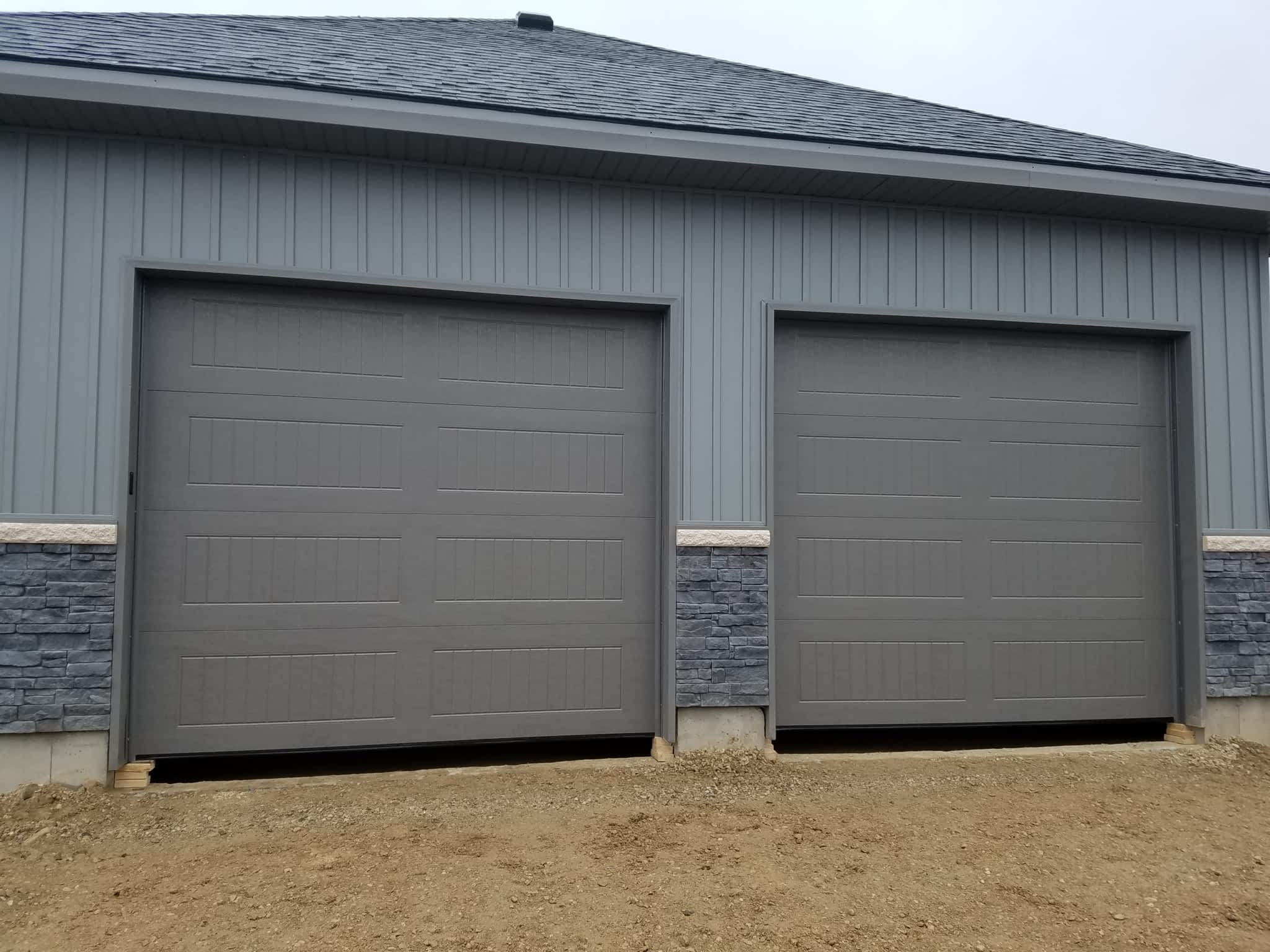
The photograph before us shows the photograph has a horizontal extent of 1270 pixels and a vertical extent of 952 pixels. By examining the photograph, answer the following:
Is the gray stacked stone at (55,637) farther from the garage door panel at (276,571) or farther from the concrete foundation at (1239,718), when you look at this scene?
the concrete foundation at (1239,718)

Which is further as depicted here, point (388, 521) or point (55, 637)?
point (388, 521)

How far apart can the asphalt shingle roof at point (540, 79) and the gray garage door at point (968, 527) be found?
1.23 metres

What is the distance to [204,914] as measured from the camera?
3.28 meters

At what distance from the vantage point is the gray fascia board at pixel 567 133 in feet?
14.5

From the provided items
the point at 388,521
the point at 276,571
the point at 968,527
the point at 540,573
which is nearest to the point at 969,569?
the point at 968,527

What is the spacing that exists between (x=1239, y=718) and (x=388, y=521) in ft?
18.5

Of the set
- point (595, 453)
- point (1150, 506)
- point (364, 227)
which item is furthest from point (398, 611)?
point (1150, 506)

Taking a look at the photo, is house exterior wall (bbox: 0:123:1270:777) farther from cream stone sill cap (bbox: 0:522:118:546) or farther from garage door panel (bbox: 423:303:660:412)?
garage door panel (bbox: 423:303:660:412)

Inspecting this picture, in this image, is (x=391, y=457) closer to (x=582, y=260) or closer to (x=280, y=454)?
(x=280, y=454)

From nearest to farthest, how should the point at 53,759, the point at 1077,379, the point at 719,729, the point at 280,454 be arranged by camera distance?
the point at 53,759 → the point at 280,454 → the point at 719,729 → the point at 1077,379

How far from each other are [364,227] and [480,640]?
8.21ft

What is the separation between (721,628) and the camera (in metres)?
5.26

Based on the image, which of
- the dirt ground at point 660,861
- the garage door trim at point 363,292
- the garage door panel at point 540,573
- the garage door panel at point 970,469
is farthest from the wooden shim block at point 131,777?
the garage door panel at point 970,469

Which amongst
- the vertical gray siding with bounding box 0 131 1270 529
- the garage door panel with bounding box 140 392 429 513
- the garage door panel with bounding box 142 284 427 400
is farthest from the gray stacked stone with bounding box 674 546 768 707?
the garage door panel with bounding box 142 284 427 400
